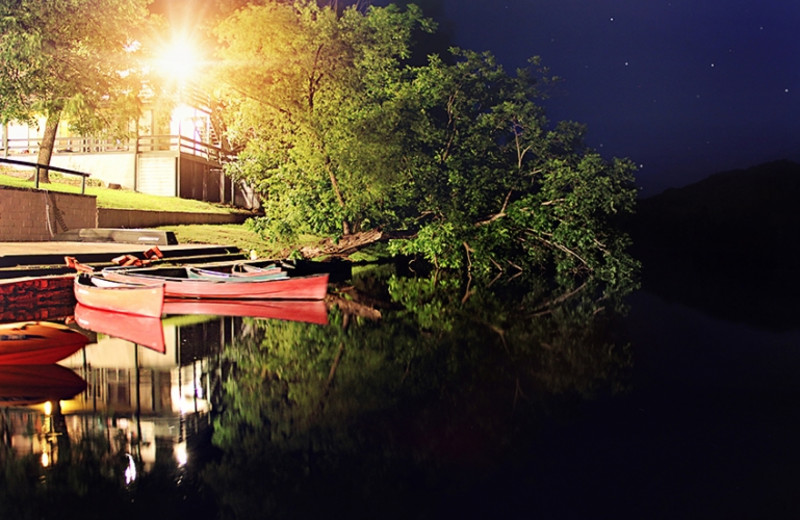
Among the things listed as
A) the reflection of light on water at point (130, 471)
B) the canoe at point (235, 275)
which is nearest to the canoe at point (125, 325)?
the canoe at point (235, 275)

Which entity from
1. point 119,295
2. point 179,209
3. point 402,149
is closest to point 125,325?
point 119,295

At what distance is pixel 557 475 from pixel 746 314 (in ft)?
48.5

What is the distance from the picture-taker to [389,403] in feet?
23.7

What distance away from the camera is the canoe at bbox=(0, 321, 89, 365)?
846 centimetres

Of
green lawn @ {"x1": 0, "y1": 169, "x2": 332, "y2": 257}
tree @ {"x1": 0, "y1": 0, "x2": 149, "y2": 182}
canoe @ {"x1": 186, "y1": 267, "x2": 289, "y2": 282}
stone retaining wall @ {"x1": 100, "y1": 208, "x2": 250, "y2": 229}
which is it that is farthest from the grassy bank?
canoe @ {"x1": 186, "y1": 267, "x2": 289, "y2": 282}

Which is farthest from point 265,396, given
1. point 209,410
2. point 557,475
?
point 557,475

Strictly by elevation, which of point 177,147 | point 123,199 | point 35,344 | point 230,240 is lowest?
point 35,344

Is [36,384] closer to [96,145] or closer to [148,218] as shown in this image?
[148,218]

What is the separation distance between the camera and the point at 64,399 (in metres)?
7.05

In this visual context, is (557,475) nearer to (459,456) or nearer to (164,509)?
(459,456)

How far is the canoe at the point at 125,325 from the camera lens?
10.6 meters

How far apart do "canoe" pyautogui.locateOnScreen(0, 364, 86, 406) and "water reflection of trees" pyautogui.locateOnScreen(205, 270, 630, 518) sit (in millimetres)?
1817

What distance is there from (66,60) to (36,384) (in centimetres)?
1763

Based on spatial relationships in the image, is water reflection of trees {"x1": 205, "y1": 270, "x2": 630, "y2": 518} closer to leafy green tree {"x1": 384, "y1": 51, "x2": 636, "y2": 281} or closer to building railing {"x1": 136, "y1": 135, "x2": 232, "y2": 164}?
leafy green tree {"x1": 384, "y1": 51, "x2": 636, "y2": 281}
